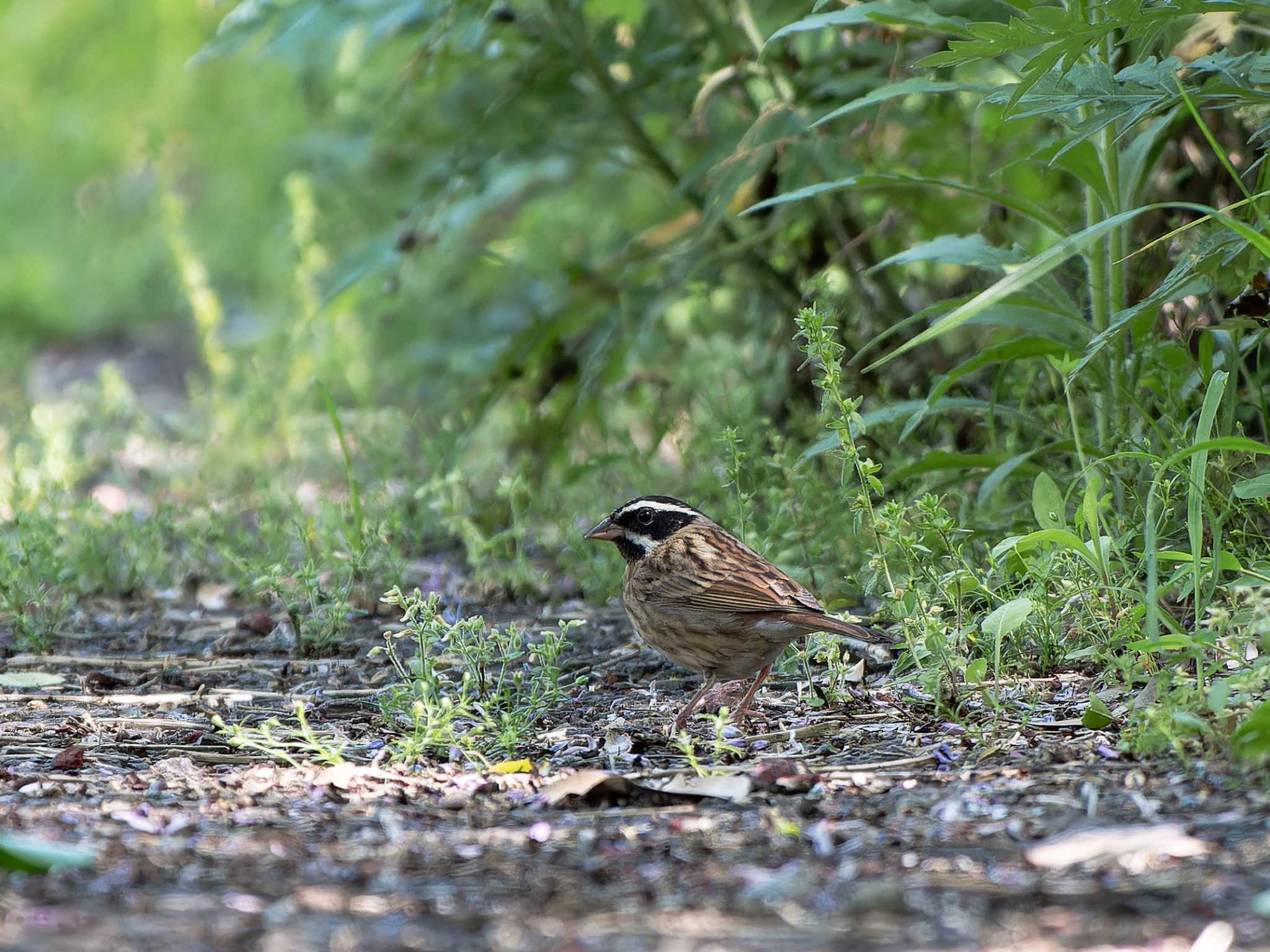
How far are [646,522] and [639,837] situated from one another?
212 centimetres

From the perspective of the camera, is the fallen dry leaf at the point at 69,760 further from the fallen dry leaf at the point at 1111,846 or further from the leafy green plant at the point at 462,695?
the fallen dry leaf at the point at 1111,846

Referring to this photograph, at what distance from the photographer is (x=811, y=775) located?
3.41 metres

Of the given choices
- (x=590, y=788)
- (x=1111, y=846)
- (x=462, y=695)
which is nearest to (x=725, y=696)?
(x=462, y=695)

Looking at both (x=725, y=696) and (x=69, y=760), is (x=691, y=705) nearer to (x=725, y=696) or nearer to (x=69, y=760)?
(x=725, y=696)

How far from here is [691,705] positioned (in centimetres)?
415

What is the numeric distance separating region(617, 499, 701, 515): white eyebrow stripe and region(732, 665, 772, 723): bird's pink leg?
2.27 ft

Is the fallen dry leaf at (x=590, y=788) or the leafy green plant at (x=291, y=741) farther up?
the leafy green plant at (x=291, y=741)

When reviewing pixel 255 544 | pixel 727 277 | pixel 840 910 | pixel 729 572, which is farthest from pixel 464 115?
pixel 840 910

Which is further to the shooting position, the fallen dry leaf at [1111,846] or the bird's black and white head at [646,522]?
the bird's black and white head at [646,522]

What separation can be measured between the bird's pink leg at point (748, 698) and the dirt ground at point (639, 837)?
0.08 meters

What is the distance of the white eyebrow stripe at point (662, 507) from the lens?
16.5 feet

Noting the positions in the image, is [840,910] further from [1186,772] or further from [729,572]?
[729,572]

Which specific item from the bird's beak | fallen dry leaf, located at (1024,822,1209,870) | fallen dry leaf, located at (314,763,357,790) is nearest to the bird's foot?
the bird's beak

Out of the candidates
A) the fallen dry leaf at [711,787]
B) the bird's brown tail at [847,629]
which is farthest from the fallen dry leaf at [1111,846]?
the bird's brown tail at [847,629]
